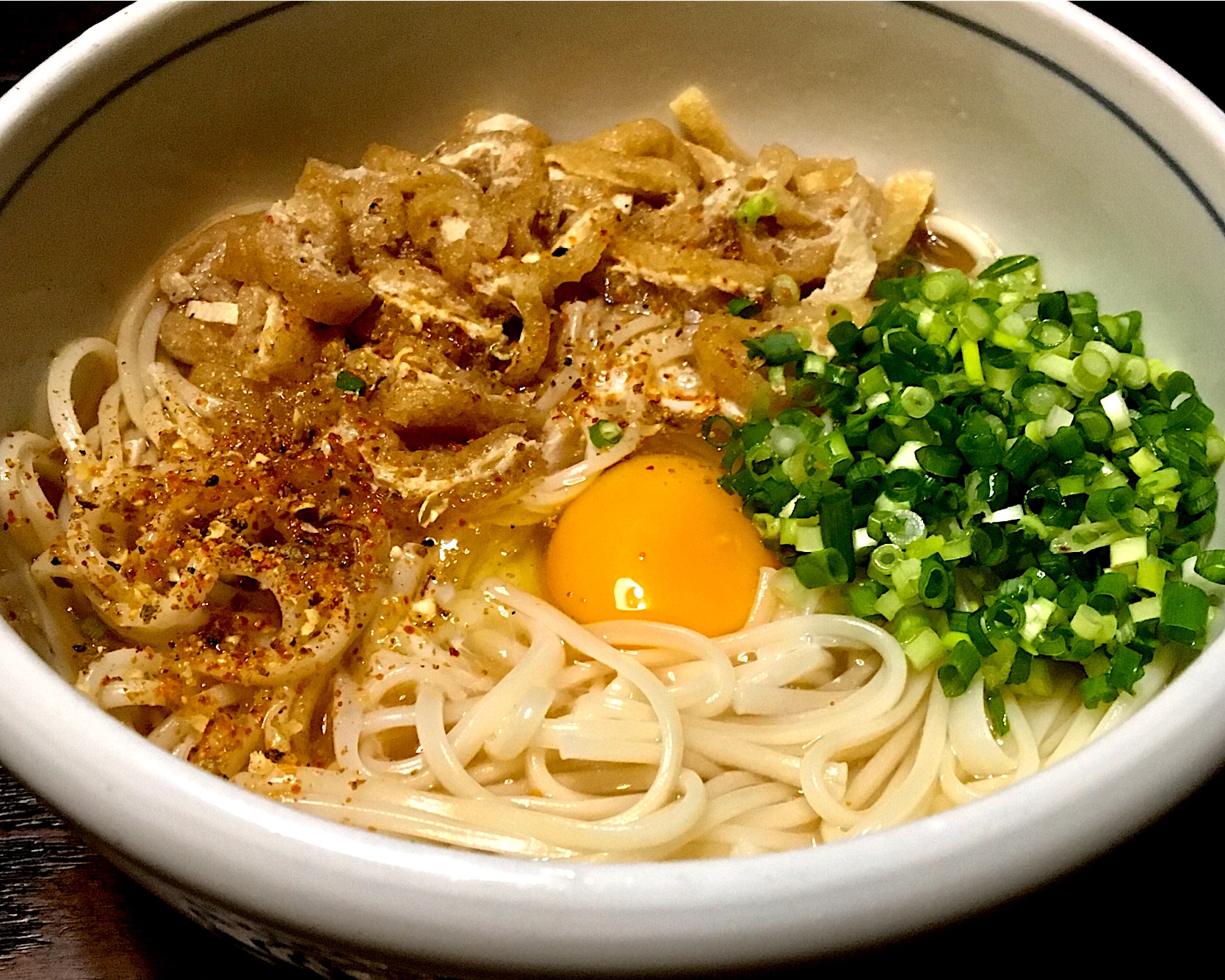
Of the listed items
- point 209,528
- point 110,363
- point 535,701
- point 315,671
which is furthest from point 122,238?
point 535,701

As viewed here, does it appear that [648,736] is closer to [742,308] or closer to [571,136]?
[742,308]

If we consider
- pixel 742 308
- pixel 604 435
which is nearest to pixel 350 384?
pixel 604 435

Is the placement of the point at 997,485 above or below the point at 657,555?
above

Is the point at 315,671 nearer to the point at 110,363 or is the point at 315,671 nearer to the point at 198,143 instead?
the point at 110,363

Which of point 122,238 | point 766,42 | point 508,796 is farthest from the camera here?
point 766,42

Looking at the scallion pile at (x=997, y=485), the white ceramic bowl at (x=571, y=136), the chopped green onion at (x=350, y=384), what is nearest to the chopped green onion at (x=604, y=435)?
the scallion pile at (x=997, y=485)

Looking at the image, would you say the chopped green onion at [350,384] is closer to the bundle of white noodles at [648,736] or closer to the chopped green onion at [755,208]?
the bundle of white noodles at [648,736]
